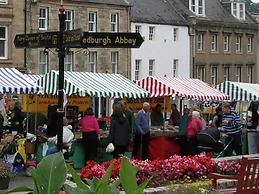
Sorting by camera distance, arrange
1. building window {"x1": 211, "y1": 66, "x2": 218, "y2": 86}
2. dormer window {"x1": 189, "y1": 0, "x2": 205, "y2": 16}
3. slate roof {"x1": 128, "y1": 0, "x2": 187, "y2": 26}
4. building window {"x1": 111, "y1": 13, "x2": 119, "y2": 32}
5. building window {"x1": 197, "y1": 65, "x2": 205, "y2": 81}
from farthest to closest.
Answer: building window {"x1": 211, "y1": 66, "x2": 218, "y2": 86}
dormer window {"x1": 189, "y1": 0, "x2": 205, "y2": 16}
building window {"x1": 197, "y1": 65, "x2": 205, "y2": 81}
slate roof {"x1": 128, "y1": 0, "x2": 187, "y2": 26}
building window {"x1": 111, "y1": 13, "x2": 119, "y2": 32}

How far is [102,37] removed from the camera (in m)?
11.0

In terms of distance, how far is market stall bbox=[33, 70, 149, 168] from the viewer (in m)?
19.6

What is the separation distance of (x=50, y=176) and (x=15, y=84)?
47.8ft

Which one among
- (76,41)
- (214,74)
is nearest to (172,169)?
(76,41)

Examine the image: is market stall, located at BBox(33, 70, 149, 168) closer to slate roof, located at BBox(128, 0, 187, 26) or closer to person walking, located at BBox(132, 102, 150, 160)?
person walking, located at BBox(132, 102, 150, 160)

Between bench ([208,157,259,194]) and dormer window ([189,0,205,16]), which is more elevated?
dormer window ([189,0,205,16])

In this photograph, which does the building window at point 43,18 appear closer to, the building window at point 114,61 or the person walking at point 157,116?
the building window at point 114,61

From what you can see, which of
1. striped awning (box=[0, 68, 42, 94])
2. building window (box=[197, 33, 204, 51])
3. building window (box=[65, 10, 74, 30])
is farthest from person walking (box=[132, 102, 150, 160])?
building window (box=[197, 33, 204, 51])

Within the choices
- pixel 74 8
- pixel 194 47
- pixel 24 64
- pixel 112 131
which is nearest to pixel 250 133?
pixel 112 131

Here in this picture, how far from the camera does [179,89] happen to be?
75.6 feet

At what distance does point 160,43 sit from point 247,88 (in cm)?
2496

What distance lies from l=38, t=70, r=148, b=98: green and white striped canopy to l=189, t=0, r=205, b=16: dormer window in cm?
3301

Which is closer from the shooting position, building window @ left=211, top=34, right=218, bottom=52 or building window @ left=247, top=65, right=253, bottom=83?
building window @ left=211, top=34, right=218, bottom=52

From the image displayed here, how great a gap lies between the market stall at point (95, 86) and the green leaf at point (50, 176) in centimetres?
1443
